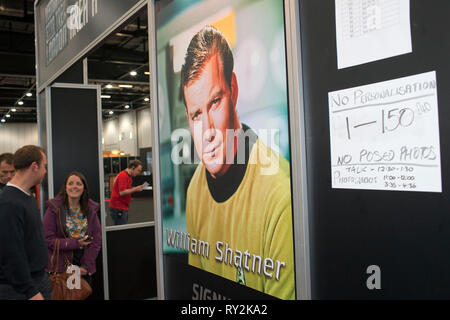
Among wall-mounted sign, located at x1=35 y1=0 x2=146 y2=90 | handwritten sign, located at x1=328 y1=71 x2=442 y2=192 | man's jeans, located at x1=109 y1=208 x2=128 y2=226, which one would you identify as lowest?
man's jeans, located at x1=109 y1=208 x2=128 y2=226

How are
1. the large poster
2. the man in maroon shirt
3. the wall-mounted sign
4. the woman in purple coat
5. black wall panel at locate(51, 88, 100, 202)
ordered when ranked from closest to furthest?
the large poster
the wall-mounted sign
the woman in purple coat
black wall panel at locate(51, 88, 100, 202)
the man in maroon shirt

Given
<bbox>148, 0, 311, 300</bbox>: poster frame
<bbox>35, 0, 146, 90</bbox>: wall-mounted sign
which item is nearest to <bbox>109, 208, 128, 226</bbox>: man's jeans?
<bbox>35, 0, 146, 90</bbox>: wall-mounted sign

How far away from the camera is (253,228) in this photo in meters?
1.54

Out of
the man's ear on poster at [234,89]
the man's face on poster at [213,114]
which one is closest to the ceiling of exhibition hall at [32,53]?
the man's face on poster at [213,114]

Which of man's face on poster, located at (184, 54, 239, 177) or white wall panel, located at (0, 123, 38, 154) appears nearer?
man's face on poster, located at (184, 54, 239, 177)

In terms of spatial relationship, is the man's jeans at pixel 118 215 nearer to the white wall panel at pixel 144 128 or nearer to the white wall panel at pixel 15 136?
the white wall panel at pixel 144 128

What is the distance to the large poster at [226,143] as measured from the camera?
1417 mm

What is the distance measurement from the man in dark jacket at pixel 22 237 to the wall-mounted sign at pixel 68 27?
0.95 metres

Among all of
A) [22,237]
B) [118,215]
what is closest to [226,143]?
[22,237]

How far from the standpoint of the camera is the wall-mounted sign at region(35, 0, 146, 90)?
252cm

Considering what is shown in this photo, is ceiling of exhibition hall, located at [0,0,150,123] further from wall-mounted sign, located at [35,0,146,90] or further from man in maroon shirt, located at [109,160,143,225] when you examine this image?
man in maroon shirt, located at [109,160,143,225]
